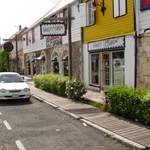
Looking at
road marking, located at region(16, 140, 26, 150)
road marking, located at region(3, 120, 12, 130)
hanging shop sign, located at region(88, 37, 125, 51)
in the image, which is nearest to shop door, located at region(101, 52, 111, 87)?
hanging shop sign, located at region(88, 37, 125, 51)

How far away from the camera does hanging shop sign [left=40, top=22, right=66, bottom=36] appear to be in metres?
18.4

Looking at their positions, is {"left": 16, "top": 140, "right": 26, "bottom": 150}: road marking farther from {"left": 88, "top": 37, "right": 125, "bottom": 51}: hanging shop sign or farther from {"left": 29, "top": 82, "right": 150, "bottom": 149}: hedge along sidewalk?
{"left": 88, "top": 37, "right": 125, "bottom": 51}: hanging shop sign

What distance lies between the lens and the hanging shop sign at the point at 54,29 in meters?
18.4

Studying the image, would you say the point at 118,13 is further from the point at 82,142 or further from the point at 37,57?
the point at 37,57

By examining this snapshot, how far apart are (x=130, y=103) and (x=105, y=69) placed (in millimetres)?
8797

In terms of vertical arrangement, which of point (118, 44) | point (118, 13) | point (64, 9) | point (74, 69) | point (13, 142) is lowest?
point (13, 142)

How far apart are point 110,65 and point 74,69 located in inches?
194

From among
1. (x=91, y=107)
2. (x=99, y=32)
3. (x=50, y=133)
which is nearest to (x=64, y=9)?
(x=99, y=32)

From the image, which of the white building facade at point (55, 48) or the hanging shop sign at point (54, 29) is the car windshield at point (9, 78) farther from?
the white building facade at point (55, 48)

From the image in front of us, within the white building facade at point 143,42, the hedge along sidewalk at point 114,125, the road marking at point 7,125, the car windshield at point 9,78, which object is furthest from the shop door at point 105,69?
the road marking at point 7,125

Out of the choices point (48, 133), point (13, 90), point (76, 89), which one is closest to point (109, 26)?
point (76, 89)

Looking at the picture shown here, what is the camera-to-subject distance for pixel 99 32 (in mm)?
18453

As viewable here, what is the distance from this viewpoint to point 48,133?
350 inches

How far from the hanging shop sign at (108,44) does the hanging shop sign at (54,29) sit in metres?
2.13
